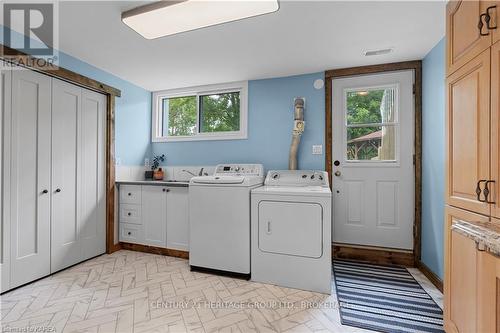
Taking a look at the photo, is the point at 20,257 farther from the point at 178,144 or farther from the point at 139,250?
the point at 178,144

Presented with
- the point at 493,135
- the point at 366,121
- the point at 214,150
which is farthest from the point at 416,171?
the point at 214,150

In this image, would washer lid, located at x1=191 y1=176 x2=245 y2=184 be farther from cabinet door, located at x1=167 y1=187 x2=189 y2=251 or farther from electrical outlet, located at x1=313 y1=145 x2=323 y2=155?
electrical outlet, located at x1=313 y1=145 x2=323 y2=155

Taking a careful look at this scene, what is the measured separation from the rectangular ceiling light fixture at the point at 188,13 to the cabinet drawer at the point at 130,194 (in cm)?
186

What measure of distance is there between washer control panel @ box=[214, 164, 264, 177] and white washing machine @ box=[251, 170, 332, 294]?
Result: 0.72 metres

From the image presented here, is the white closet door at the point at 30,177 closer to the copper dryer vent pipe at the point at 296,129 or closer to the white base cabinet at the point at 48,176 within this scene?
the white base cabinet at the point at 48,176

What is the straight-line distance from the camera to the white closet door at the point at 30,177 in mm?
2064

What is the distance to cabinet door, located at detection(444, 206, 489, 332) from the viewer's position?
1206 millimetres

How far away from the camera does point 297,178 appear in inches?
109

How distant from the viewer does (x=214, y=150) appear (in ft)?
11.2

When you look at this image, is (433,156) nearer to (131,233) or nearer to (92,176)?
(131,233)

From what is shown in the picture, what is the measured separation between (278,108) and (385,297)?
2299 mm

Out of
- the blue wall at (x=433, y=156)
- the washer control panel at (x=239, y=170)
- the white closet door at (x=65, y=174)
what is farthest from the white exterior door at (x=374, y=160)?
the white closet door at (x=65, y=174)

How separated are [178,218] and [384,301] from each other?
2.20m

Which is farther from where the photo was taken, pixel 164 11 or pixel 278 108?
pixel 278 108
